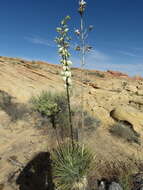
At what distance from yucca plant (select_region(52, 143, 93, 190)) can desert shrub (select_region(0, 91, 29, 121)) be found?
3865 mm

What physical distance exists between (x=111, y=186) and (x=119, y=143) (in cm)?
258

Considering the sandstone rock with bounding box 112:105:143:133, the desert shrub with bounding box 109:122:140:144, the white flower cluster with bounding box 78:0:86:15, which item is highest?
the white flower cluster with bounding box 78:0:86:15

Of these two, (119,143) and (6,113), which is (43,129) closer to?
(6,113)

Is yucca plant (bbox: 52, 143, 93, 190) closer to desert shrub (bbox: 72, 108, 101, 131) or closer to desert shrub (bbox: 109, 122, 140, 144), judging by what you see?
desert shrub (bbox: 72, 108, 101, 131)

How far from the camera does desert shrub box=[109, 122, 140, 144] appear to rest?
6738 millimetres

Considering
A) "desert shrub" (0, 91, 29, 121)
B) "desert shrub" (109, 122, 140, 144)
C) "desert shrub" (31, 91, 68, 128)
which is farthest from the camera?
"desert shrub" (0, 91, 29, 121)

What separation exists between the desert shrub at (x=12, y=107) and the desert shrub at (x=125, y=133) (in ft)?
12.1

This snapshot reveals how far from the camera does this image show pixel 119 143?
6.46 meters

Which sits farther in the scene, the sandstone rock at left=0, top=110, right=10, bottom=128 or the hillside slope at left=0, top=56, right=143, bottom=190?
the sandstone rock at left=0, top=110, right=10, bottom=128

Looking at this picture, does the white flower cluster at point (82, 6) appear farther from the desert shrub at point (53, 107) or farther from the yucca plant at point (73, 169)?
the desert shrub at point (53, 107)

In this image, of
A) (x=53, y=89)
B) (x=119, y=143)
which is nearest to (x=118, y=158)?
(x=119, y=143)

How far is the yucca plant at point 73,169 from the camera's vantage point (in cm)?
391

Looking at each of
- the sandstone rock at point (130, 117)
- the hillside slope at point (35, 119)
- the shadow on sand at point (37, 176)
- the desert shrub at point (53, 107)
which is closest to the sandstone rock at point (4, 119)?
the hillside slope at point (35, 119)

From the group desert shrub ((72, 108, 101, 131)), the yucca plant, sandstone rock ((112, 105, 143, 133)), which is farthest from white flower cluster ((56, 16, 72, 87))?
sandstone rock ((112, 105, 143, 133))
